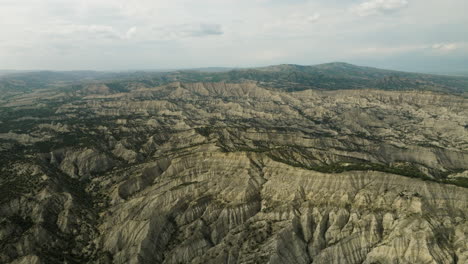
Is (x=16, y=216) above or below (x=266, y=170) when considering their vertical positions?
below

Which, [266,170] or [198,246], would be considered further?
[266,170]

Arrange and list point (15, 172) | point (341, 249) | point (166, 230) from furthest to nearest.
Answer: point (15, 172)
point (166, 230)
point (341, 249)

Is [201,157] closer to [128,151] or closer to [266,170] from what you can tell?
[266,170]

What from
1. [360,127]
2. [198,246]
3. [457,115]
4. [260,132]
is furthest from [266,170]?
[457,115]

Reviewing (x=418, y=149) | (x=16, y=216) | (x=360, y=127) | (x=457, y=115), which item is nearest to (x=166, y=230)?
(x=16, y=216)

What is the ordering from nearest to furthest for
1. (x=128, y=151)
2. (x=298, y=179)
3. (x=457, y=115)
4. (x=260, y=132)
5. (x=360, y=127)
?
(x=298, y=179), (x=128, y=151), (x=260, y=132), (x=360, y=127), (x=457, y=115)

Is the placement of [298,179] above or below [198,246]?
above

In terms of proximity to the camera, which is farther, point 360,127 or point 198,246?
point 360,127

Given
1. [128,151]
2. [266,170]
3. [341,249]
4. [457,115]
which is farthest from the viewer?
[457,115]

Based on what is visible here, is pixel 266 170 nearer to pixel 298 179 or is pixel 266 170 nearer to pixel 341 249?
pixel 298 179
